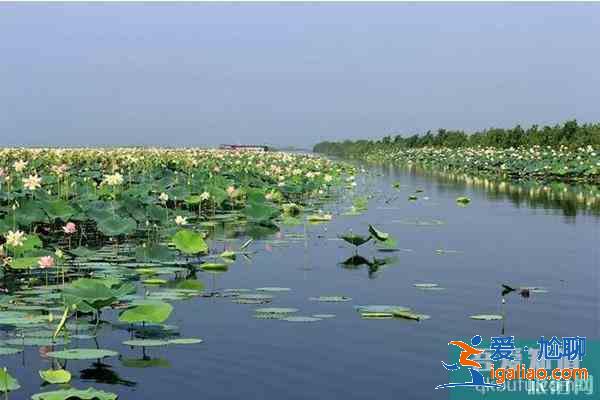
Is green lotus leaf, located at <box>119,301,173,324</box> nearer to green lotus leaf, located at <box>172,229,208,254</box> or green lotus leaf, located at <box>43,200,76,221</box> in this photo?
green lotus leaf, located at <box>172,229,208,254</box>

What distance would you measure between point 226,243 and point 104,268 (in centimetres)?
245

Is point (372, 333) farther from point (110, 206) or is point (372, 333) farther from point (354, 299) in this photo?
point (110, 206)

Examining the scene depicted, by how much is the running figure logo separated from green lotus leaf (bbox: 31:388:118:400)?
5.33ft

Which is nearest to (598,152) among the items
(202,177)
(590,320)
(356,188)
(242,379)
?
(356,188)

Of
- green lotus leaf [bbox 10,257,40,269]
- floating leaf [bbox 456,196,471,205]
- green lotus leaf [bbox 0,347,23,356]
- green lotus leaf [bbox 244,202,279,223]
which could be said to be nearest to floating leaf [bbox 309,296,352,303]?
green lotus leaf [bbox 10,257,40,269]

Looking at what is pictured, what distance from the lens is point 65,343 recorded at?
4.91 m

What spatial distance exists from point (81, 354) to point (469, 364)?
6.76 ft

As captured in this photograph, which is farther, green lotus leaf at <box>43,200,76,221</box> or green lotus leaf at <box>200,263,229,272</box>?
green lotus leaf at <box>43,200,76,221</box>

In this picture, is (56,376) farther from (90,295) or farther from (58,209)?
(58,209)

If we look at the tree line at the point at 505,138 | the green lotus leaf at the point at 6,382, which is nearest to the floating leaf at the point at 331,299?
the green lotus leaf at the point at 6,382

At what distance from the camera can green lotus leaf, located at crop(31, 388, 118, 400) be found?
389 centimetres

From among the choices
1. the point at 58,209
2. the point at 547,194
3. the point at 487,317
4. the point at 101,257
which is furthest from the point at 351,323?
the point at 547,194

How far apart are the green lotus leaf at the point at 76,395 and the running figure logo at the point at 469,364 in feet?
5.33

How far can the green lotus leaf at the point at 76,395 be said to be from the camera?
12.8 ft
